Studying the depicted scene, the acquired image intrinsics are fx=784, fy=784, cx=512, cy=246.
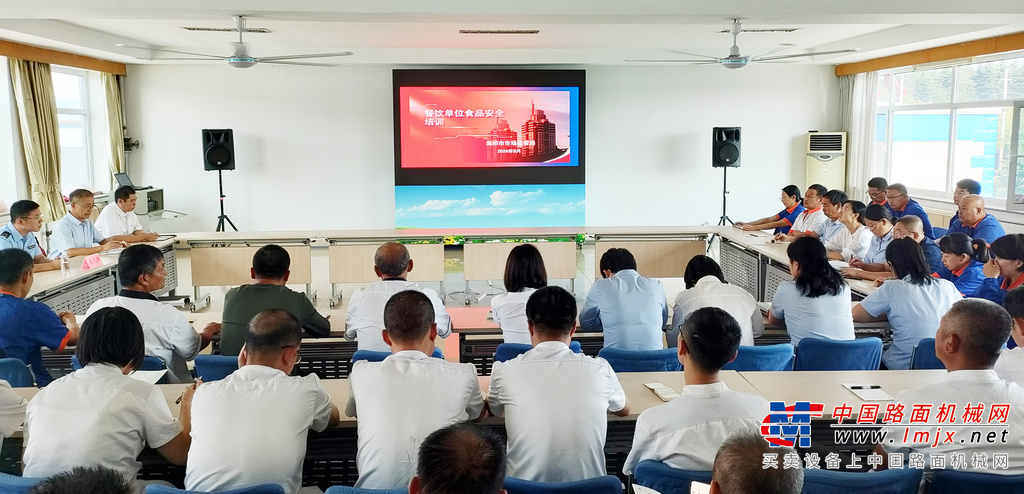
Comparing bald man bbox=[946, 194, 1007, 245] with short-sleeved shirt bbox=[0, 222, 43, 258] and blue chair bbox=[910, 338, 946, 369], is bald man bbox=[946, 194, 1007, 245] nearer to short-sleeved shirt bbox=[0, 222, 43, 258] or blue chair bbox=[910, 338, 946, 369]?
blue chair bbox=[910, 338, 946, 369]

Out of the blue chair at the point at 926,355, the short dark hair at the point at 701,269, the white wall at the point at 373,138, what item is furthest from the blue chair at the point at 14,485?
the white wall at the point at 373,138

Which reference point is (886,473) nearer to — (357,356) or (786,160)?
(357,356)

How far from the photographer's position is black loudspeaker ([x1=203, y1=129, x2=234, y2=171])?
975 cm

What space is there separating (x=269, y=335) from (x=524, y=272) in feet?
5.98

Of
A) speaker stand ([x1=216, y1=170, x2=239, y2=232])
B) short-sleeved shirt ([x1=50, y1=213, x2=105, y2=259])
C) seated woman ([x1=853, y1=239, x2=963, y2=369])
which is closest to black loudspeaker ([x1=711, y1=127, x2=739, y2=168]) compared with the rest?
speaker stand ([x1=216, y1=170, x2=239, y2=232])

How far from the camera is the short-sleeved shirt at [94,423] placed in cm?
218

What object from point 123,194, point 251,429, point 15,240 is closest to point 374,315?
point 251,429

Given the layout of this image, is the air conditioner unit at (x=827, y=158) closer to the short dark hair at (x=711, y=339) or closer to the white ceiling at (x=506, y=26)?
the white ceiling at (x=506, y=26)

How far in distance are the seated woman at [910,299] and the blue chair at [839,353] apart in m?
0.54

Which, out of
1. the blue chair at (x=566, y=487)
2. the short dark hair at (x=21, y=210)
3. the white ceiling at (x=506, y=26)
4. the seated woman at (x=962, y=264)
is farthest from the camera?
the white ceiling at (x=506, y=26)

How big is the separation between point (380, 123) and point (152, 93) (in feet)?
10.0

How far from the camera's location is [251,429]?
7.15 feet

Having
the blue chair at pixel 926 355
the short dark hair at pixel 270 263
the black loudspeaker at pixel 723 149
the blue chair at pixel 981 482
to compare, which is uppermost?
the black loudspeaker at pixel 723 149

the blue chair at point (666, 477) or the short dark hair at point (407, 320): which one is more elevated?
the short dark hair at point (407, 320)
